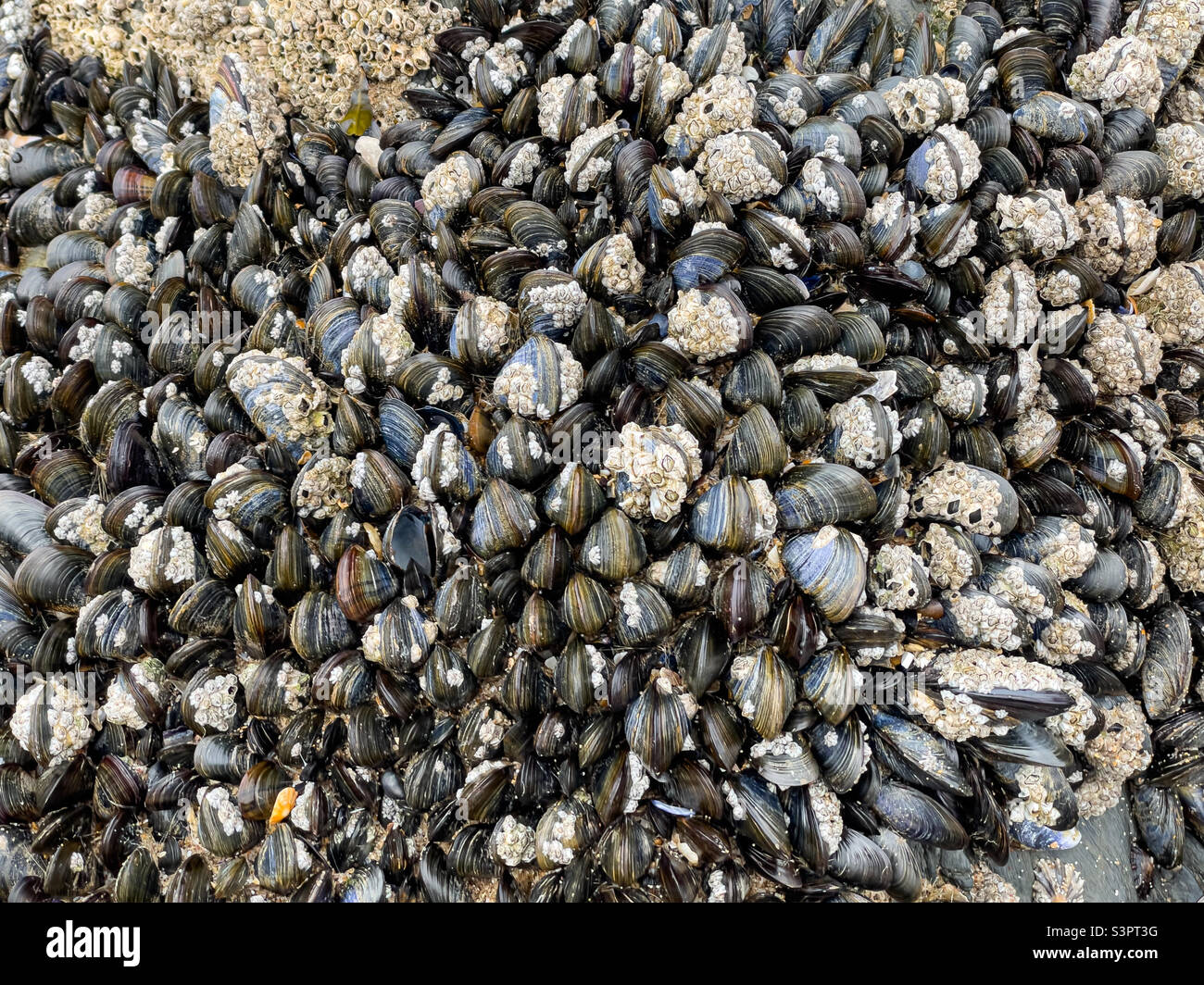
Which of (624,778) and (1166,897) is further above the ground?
(624,778)

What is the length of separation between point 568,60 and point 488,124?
Answer: 35 centimetres

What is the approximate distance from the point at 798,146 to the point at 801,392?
899 millimetres

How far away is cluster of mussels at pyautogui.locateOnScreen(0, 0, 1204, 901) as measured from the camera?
234 cm

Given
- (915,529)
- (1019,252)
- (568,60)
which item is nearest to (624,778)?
(915,529)

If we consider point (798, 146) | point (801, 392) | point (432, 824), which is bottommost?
point (432, 824)

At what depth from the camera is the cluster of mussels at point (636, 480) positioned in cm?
234

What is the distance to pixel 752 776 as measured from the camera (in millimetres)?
2320

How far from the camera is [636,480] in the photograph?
7.68ft

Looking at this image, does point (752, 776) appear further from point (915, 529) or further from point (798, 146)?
point (798, 146)
